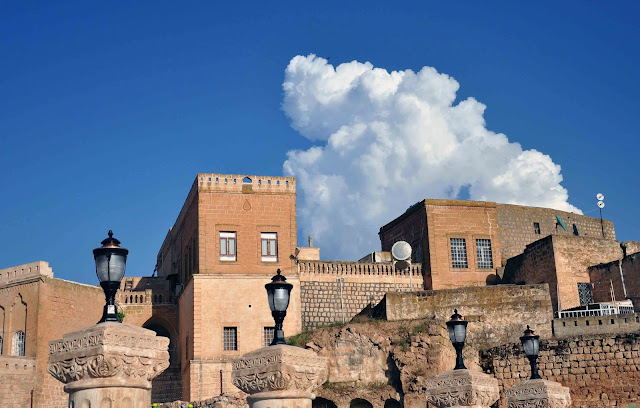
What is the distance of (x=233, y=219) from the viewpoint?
105ft

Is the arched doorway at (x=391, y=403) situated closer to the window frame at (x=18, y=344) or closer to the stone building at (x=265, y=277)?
the stone building at (x=265, y=277)

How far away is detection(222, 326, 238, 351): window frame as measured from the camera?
30.7 m

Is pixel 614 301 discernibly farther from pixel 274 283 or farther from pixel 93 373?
pixel 93 373

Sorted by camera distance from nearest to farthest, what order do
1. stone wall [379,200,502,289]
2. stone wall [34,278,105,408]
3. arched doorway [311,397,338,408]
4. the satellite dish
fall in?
arched doorway [311,397,338,408] < stone wall [34,278,105,408] < stone wall [379,200,502,289] < the satellite dish

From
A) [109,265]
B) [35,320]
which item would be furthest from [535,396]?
[35,320]

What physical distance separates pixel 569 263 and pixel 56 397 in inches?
832

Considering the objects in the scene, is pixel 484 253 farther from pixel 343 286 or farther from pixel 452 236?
pixel 343 286

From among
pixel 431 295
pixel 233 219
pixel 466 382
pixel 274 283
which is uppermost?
pixel 233 219

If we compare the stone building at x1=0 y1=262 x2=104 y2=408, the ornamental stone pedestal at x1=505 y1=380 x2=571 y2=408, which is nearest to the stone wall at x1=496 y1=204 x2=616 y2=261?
the stone building at x1=0 y1=262 x2=104 y2=408

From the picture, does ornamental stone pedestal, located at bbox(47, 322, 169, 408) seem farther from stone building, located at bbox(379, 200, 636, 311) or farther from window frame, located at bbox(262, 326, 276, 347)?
stone building, located at bbox(379, 200, 636, 311)

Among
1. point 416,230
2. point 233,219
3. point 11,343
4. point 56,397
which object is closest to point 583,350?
point 416,230

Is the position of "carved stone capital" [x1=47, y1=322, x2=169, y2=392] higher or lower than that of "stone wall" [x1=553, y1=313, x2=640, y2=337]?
lower

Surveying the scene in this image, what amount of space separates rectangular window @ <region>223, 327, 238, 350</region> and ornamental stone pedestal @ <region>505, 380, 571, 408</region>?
51.9ft

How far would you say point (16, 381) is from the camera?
3122 centimetres
